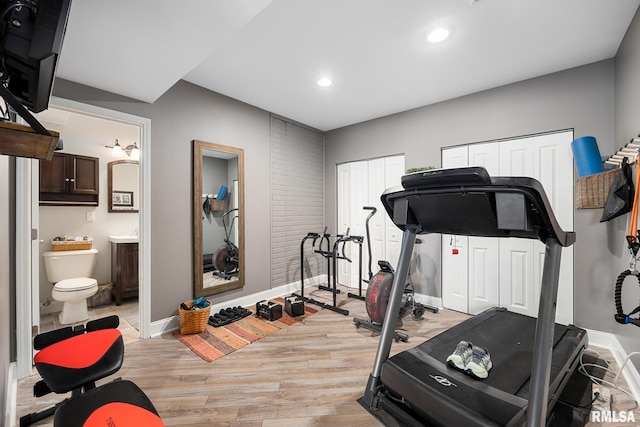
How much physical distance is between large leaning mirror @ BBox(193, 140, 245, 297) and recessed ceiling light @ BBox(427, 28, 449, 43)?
2412mm

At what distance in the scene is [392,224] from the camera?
4043mm

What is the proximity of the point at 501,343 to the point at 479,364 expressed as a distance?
0.62m

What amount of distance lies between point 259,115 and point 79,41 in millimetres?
2143

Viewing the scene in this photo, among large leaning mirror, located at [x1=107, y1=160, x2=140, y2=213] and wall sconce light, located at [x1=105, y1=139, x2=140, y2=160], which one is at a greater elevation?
wall sconce light, located at [x1=105, y1=139, x2=140, y2=160]

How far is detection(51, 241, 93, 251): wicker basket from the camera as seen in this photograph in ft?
11.1

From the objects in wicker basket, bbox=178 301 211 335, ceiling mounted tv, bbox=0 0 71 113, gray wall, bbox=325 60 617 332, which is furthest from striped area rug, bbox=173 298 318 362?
ceiling mounted tv, bbox=0 0 71 113

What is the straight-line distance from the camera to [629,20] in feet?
6.72

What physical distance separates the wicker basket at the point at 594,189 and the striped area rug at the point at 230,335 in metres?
3.00

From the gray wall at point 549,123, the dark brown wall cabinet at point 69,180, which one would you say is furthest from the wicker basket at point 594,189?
the dark brown wall cabinet at point 69,180

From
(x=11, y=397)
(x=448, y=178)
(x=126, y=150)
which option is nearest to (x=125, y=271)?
(x=126, y=150)

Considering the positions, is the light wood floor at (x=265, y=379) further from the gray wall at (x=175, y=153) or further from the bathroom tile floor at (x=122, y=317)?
the gray wall at (x=175, y=153)

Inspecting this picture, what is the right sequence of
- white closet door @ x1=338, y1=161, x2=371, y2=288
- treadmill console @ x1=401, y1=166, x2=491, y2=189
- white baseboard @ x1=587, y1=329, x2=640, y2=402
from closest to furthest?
treadmill console @ x1=401, y1=166, x2=491, y2=189 → white baseboard @ x1=587, y1=329, x2=640, y2=402 → white closet door @ x1=338, y1=161, x2=371, y2=288

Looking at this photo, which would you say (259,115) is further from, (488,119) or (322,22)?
(488,119)

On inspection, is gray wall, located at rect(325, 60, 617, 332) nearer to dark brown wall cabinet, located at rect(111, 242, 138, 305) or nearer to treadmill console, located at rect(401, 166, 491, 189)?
treadmill console, located at rect(401, 166, 491, 189)
